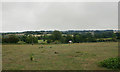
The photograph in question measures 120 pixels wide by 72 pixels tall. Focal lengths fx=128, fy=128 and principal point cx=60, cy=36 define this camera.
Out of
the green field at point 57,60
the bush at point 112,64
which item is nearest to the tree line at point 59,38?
the green field at point 57,60

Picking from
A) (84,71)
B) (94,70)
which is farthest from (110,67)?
(84,71)

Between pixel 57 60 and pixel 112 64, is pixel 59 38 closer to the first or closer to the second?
pixel 57 60

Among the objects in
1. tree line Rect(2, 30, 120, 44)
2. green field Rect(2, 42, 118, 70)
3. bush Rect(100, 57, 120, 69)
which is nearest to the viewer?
bush Rect(100, 57, 120, 69)

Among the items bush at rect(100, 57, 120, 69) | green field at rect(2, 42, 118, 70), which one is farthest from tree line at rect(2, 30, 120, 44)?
bush at rect(100, 57, 120, 69)

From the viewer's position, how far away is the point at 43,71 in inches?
315

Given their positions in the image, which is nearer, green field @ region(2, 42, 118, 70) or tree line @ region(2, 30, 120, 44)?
green field @ region(2, 42, 118, 70)

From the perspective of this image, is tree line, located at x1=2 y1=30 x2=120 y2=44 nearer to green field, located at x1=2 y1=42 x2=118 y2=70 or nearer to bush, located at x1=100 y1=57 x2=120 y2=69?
green field, located at x1=2 y1=42 x2=118 y2=70

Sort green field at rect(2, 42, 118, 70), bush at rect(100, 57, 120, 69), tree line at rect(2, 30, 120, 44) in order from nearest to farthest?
bush at rect(100, 57, 120, 69), green field at rect(2, 42, 118, 70), tree line at rect(2, 30, 120, 44)

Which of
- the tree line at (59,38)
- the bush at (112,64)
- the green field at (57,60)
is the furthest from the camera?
the tree line at (59,38)

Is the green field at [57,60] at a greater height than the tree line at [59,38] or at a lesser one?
lesser

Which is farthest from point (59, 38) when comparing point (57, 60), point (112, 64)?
point (112, 64)

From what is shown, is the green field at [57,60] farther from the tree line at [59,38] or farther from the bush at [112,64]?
the tree line at [59,38]

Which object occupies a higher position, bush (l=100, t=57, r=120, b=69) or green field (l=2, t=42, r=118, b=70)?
bush (l=100, t=57, r=120, b=69)

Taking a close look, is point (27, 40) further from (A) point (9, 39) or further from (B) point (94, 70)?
(B) point (94, 70)
